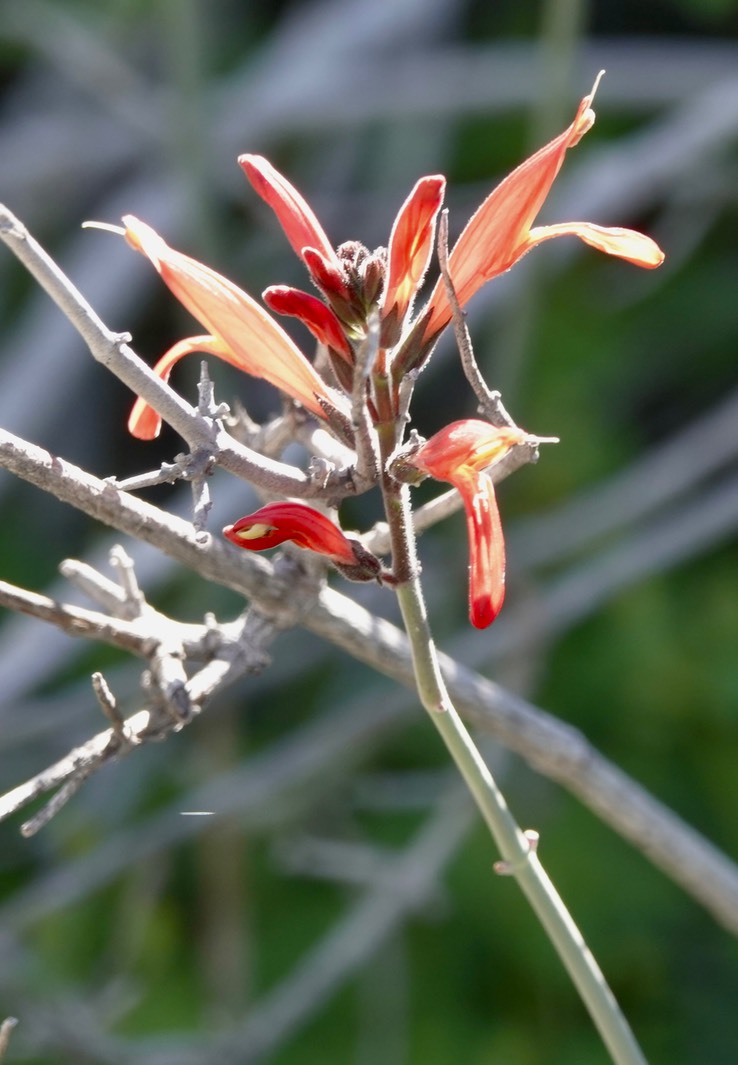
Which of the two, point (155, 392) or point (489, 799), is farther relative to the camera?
point (489, 799)

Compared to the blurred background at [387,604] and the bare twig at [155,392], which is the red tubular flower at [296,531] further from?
the blurred background at [387,604]

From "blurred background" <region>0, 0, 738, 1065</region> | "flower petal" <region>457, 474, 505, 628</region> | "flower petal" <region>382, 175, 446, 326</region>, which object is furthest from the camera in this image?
"blurred background" <region>0, 0, 738, 1065</region>

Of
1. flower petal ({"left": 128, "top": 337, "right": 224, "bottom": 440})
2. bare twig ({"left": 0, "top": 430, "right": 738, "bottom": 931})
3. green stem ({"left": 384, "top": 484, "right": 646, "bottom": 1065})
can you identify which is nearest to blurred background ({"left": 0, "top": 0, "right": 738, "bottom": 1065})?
bare twig ({"left": 0, "top": 430, "right": 738, "bottom": 931})

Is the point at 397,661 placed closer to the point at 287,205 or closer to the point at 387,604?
the point at 287,205

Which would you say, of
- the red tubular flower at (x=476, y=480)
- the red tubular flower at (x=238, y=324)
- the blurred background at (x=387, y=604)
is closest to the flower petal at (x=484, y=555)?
the red tubular flower at (x=476, y=480)

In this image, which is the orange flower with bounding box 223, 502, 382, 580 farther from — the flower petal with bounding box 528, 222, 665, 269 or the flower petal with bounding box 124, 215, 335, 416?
the flower petal with bounding box 528, 222, 665, 269

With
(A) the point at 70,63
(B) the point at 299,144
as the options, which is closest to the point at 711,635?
(B) the point at 299,144

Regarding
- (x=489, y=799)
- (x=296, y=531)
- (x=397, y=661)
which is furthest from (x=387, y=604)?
(x=296, y=531)

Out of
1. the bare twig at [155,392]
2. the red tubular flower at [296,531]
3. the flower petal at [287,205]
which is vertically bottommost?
the red tubular flower at [296,531]
